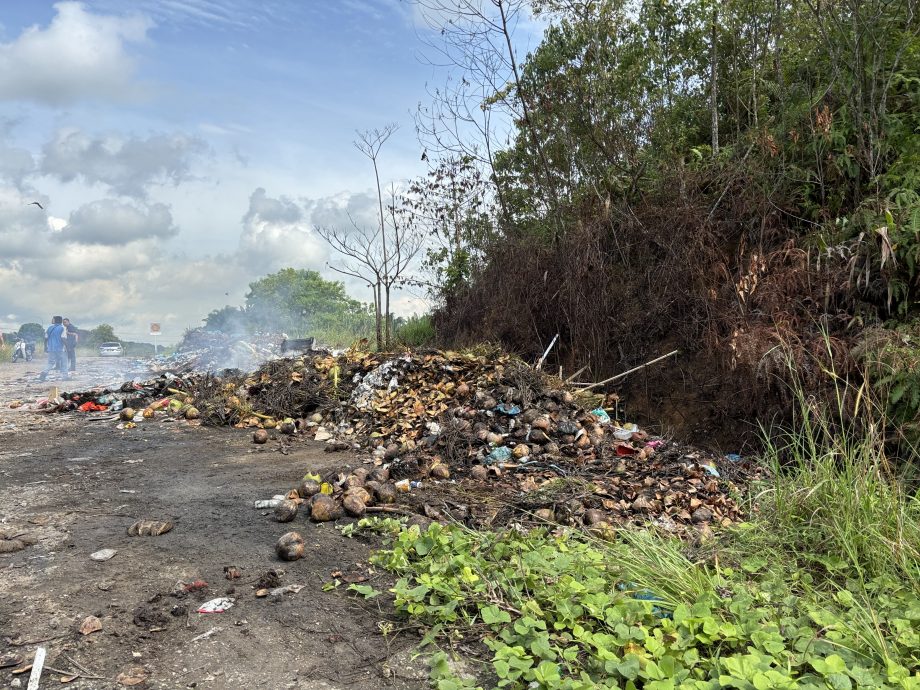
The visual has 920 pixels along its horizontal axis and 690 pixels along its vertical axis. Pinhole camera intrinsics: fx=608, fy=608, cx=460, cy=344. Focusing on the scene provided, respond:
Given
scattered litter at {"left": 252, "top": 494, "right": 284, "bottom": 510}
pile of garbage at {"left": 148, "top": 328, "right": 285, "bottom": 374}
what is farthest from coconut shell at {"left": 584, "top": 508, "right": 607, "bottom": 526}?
pile of garbage at {"left": 148, "top": 328, "right": 285, "bottom": 374}

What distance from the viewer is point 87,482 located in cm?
511

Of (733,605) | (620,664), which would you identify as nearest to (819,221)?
(733,605)

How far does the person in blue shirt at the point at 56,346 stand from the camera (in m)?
14.0

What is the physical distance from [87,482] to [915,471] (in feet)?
21.1

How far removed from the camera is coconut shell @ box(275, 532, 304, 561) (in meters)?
3.21

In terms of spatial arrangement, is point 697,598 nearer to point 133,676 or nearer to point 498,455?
point 133,676

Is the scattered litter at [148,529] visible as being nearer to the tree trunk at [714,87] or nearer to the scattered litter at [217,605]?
the scattered litter at [217,605]

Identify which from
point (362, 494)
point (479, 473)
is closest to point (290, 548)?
point (362, 494)

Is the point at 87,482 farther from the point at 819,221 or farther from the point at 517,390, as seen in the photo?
the point at 819,221

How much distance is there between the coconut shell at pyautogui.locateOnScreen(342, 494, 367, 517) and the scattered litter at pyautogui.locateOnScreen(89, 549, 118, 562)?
1.30 meters

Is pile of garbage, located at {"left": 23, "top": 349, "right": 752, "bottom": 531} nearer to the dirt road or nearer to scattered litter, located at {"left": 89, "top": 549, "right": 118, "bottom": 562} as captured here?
the dirt road

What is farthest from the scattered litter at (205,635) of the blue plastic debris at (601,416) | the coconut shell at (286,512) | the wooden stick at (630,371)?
the wooden stick at (630,371)

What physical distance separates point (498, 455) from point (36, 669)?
3498 millimetres

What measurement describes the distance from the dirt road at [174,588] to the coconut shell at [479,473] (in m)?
1.37
